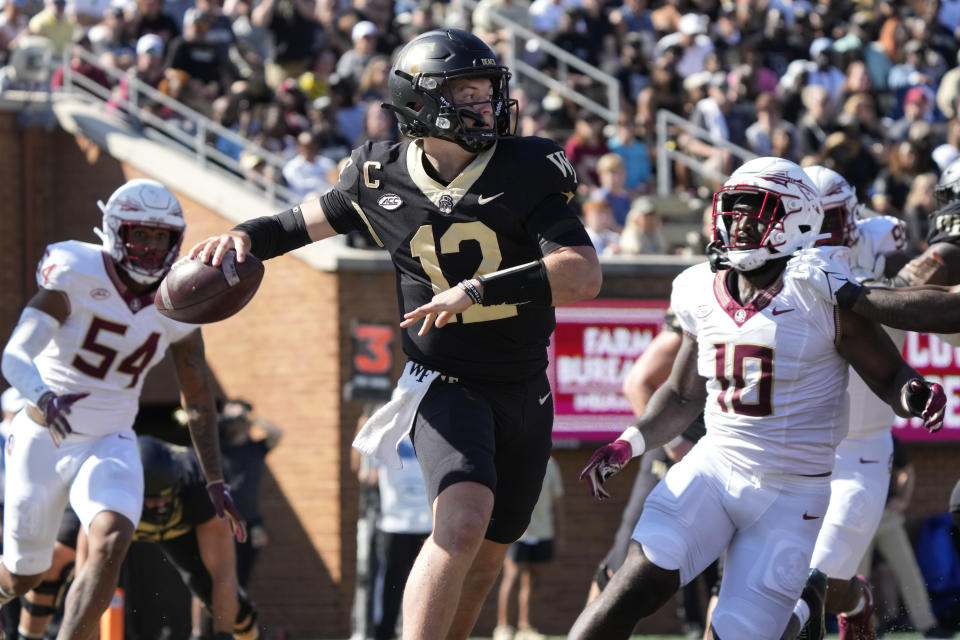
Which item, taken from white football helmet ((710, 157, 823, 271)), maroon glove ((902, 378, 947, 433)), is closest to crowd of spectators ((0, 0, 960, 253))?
white football helmet ((710, 157, 823, 271))

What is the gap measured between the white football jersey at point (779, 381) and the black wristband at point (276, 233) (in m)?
1.41

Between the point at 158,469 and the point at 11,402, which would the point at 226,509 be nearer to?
the point at 158,469

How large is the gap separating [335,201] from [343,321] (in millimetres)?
6621

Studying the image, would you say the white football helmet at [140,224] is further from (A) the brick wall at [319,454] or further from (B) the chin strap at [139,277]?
(A) the brick wall at [319,454]

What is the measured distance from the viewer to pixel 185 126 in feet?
41.9

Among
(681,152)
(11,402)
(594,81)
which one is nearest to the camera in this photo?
(11,402)

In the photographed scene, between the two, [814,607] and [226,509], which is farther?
[226,509]

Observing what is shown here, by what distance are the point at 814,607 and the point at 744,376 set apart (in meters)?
1.12

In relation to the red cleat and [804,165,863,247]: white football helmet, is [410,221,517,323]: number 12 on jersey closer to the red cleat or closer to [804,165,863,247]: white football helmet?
[804,165,863,247]: white football helmet

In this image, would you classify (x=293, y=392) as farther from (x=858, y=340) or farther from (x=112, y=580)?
(x=858, y=340)

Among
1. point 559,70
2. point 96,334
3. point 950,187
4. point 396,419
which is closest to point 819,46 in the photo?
point 559,70

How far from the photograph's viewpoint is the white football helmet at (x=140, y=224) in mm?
6551

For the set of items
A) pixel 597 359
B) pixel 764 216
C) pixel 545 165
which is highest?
pixel 545 165

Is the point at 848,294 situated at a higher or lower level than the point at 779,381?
higher
